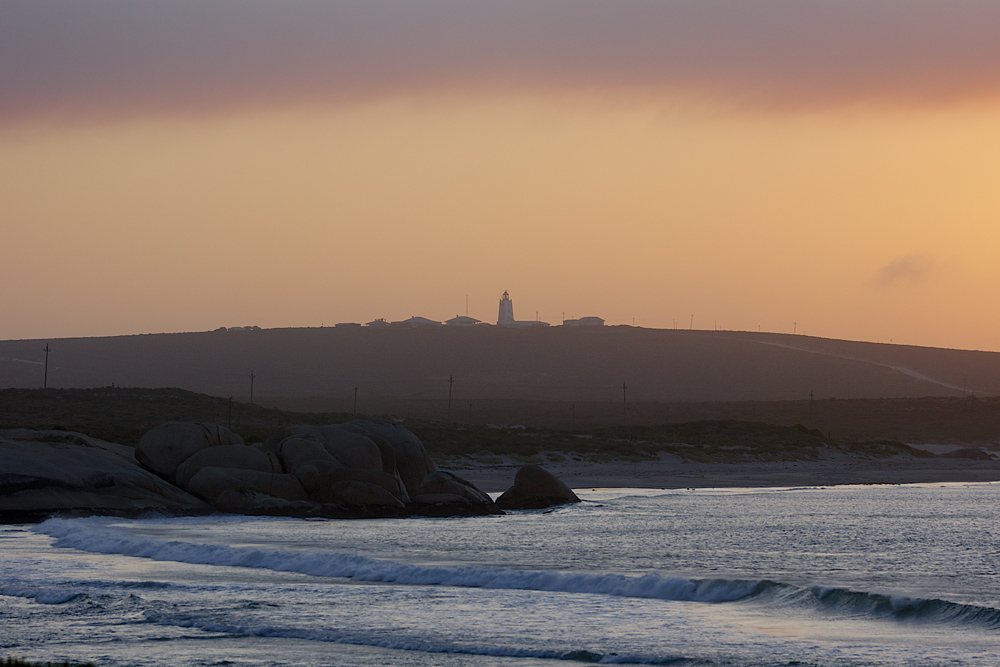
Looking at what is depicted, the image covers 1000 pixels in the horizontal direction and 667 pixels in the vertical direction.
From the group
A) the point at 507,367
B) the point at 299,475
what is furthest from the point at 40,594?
the point at 507,367

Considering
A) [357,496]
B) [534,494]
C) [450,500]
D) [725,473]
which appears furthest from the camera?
[725,473]

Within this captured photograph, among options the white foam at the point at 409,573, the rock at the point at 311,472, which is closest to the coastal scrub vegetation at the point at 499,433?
the rock at the point at 311,472

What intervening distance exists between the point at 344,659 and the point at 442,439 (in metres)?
49.7

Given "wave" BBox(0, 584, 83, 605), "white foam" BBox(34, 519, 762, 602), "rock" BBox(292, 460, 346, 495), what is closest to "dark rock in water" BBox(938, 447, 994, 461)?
"rock" BBox(292, 460, 346, 495)

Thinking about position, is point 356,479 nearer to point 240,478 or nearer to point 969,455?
point 240,478

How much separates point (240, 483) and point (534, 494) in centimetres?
1050

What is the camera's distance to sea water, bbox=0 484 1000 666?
46.9 feet

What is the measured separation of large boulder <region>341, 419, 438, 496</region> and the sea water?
5.39m

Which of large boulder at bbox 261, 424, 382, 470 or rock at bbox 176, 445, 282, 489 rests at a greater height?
large boulder at bbox 261, 424, 382, 470

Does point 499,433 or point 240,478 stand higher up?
point 499,433

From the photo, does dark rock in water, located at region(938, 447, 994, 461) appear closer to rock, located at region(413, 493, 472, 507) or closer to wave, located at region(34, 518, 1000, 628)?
rock, located at region(413, 493, 472, 507)

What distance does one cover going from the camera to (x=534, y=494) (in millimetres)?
37781

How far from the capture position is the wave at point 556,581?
18078 millimetres

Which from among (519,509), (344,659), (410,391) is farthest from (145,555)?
(410,391)
